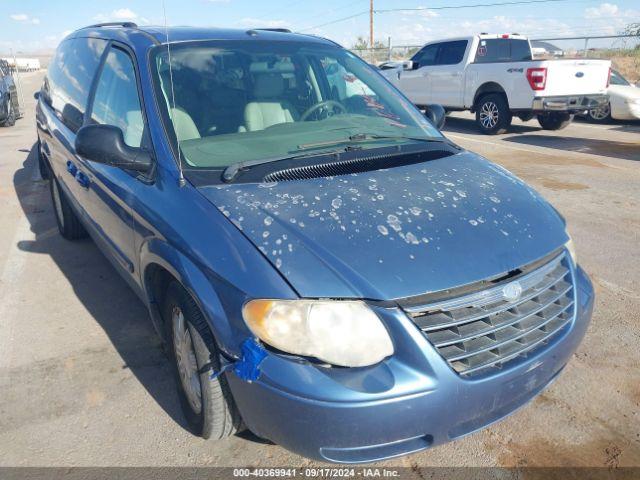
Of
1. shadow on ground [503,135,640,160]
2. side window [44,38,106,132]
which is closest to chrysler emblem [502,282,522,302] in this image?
side window [44,38,106,132]

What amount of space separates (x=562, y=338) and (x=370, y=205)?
95cm

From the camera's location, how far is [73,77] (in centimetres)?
416

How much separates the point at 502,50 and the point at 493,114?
1.51m

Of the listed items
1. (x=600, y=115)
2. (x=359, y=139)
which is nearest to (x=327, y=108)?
(x=359, y=139)

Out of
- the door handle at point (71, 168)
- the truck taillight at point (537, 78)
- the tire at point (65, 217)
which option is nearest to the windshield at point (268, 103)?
the door handle at point (71, 168)

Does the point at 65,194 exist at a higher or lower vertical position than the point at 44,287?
higher

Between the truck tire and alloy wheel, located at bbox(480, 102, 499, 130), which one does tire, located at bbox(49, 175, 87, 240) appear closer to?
the truck tire

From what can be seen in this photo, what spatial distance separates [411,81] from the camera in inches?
532

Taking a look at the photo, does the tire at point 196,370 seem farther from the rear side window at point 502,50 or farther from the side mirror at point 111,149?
the rear side window at point 502,50

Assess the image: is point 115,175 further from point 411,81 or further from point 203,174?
point 411,81

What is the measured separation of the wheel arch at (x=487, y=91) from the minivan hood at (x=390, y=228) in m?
9.44

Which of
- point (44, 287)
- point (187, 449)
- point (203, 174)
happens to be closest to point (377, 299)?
point (203, 174)

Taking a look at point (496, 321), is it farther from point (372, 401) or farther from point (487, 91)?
point (487, 91)

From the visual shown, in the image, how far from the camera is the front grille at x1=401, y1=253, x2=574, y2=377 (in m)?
1.92
